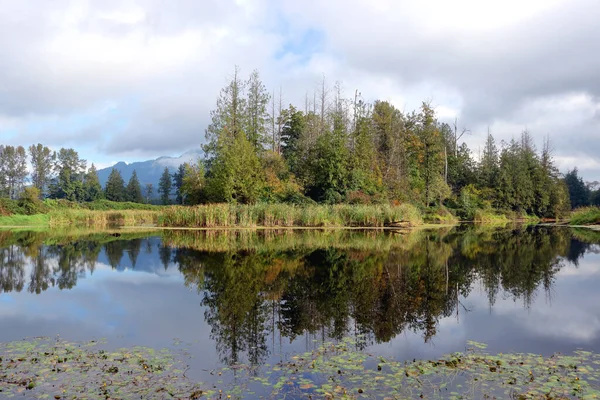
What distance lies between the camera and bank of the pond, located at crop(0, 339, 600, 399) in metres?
4.59

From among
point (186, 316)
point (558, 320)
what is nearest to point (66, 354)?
point (186, 316)

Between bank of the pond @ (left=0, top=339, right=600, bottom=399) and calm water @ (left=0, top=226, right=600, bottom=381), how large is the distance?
0.34 m

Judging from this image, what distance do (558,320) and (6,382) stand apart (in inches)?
351

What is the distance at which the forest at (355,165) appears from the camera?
122 ft

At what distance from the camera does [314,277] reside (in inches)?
451

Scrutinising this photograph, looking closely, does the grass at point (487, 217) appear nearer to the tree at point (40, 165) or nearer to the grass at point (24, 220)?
the grass at point (24, 220)

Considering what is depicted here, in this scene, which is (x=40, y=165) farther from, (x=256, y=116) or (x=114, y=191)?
(x=256, y=116)

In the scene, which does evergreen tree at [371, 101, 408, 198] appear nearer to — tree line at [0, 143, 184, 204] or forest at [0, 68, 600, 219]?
forest at [0, 68, 600, 219]

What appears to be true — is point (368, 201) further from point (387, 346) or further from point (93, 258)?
point (387, 346)

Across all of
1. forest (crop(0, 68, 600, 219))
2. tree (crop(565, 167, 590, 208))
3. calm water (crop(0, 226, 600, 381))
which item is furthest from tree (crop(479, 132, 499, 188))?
calm water (crop(0, 226, 600, 381))

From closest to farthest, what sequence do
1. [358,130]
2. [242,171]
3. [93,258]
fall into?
[93,258]
[242,171]
[358,130]

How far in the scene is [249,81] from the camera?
153 feet

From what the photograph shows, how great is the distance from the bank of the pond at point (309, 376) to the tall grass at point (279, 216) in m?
23.4

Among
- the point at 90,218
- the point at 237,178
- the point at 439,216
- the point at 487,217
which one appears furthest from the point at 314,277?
the point at 487,217
